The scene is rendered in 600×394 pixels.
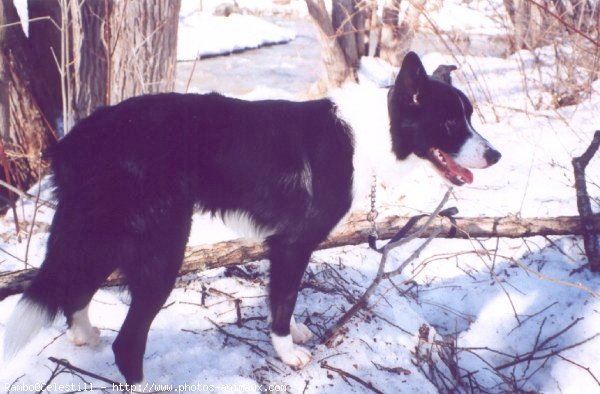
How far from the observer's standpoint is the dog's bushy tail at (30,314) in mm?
1835

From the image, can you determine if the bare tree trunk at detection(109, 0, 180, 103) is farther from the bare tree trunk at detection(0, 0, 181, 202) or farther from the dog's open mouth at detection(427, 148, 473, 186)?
the dog's open mouth at detection(427, 148, 473, 186)

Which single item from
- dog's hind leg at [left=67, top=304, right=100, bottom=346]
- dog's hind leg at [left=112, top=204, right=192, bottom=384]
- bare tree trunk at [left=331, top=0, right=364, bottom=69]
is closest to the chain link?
dog's hind leg at [left=112, top=204, right=192, bottom=384]

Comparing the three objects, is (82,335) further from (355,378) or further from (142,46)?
(142,46)

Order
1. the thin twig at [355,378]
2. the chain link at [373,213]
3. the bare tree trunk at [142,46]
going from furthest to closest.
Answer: the bare tree trunk at [142,46] → the chain link at [373,213] → the thin twig at [355,378]

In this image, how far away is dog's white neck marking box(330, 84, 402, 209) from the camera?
237 cm

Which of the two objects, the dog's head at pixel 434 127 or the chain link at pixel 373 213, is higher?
the dog's head at pixel 434 127

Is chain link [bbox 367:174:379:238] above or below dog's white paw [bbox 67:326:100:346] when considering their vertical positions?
above

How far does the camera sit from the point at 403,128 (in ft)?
8.00

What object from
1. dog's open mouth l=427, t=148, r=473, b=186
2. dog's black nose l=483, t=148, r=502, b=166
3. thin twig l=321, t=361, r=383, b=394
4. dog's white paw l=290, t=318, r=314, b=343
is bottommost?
dog's white paw l=290, t=318, r=314, b=343

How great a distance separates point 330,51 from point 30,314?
5558 mm

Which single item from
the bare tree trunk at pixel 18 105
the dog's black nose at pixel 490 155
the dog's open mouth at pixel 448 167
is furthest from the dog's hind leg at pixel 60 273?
the bare tree trunk at pixel 18 105

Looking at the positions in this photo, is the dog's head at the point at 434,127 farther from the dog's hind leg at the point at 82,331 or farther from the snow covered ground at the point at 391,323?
the dog's hind leg at the point at 82,331

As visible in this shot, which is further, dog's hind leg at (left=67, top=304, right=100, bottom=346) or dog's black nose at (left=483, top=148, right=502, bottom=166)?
dog's black nose at (left=483, top=148, right=502, bottom=166)

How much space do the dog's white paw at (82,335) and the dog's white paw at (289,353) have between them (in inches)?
32.3
